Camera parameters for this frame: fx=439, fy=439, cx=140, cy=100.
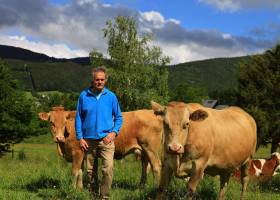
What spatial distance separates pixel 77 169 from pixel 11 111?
122ft

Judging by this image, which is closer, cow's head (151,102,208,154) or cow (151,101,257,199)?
cow's head (151,102,208,154)

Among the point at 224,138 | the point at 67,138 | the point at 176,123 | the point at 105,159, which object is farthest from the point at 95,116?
the point at 67,138

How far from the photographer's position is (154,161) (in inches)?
470

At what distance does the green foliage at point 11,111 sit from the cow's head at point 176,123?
39057mm

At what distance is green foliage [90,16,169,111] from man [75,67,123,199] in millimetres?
37631

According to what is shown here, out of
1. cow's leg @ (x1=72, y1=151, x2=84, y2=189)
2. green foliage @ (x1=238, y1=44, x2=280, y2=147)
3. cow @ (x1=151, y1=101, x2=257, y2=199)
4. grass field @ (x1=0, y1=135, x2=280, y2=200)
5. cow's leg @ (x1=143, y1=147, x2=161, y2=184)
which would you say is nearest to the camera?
cow @ (x1=151, y1=101, x2=257, y2=199)

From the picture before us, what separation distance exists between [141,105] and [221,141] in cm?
3931

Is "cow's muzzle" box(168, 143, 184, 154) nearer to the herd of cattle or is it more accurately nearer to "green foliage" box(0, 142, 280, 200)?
the herd of cattle

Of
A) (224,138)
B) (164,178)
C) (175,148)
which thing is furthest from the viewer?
(224,138)

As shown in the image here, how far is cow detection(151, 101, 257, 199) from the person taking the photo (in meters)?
7.17

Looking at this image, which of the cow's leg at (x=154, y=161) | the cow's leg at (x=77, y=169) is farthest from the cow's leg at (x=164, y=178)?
the cow's leg at (x=154, y=161)

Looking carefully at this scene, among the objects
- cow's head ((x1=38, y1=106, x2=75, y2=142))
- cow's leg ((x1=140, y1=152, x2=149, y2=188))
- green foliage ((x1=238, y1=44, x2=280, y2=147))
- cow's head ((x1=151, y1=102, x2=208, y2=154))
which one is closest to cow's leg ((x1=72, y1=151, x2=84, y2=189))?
cow's head ((x1=38, y1=106, x2=75, y2=142))

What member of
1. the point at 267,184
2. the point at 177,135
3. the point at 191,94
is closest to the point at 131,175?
the point at 267,184

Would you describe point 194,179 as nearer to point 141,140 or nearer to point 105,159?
point 105,159
